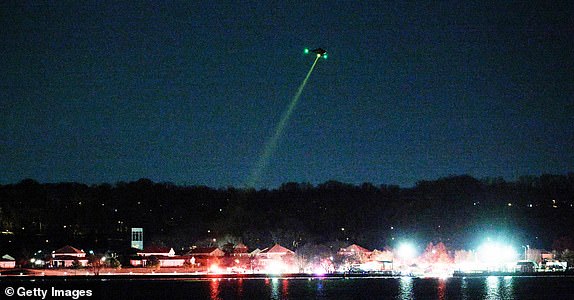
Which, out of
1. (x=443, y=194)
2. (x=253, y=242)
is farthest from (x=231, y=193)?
(x=443, y=194)

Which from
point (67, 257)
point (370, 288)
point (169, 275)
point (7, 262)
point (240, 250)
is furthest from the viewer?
point (240, 250)

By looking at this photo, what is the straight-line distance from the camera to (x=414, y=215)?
281 ft

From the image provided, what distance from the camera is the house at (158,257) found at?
245ft

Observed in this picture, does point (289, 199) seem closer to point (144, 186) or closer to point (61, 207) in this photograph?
point (144, 186)

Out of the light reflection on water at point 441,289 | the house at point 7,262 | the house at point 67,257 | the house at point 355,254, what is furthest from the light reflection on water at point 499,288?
the house at point 7,262

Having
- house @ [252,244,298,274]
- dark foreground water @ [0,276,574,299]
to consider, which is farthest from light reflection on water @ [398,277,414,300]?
house @ [252,244,298,274]

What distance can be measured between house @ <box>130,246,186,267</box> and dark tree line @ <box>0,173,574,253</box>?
4.59 meters

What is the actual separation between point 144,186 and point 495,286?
5341 cm

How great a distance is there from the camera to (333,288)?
5662 centimetres

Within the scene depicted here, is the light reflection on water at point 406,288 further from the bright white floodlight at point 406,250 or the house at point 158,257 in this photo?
the house at point 158,257

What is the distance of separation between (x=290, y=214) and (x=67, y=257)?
2486 cm

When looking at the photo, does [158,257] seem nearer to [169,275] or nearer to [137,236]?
[137,236]

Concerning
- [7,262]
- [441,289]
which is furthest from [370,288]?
[7,262]

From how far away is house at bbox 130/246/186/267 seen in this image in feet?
245
